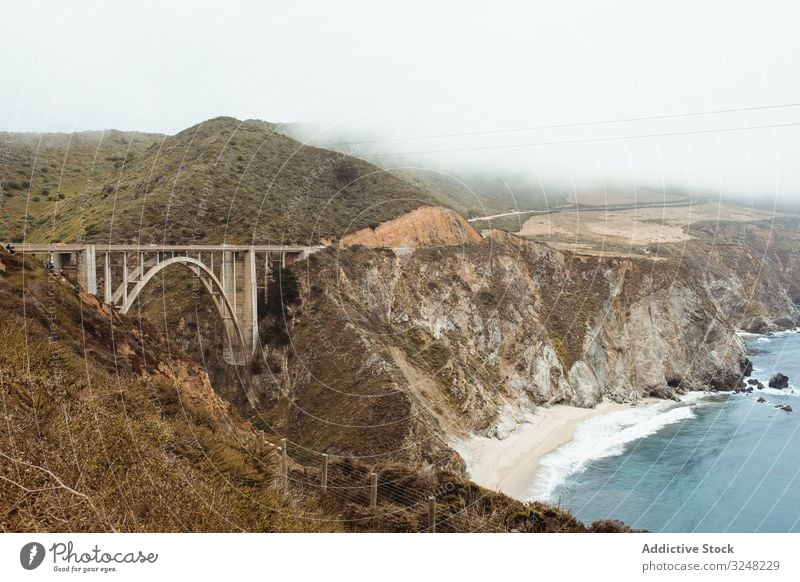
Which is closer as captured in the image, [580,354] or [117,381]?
[117,381]

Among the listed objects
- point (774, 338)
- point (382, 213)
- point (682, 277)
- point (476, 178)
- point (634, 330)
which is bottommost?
point (774, 338)

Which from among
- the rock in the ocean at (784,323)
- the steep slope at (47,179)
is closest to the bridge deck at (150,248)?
the steep slope at (47,179)

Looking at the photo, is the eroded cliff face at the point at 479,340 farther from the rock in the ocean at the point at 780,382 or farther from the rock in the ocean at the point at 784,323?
the rock in the ocean at the point at 784,323

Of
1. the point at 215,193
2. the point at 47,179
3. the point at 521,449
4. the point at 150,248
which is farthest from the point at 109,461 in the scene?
the point at 47,179

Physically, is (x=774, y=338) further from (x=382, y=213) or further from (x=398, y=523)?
(x=398, y=523)

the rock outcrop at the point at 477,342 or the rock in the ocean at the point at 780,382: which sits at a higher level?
the rock outcrop at the point at 477,342
